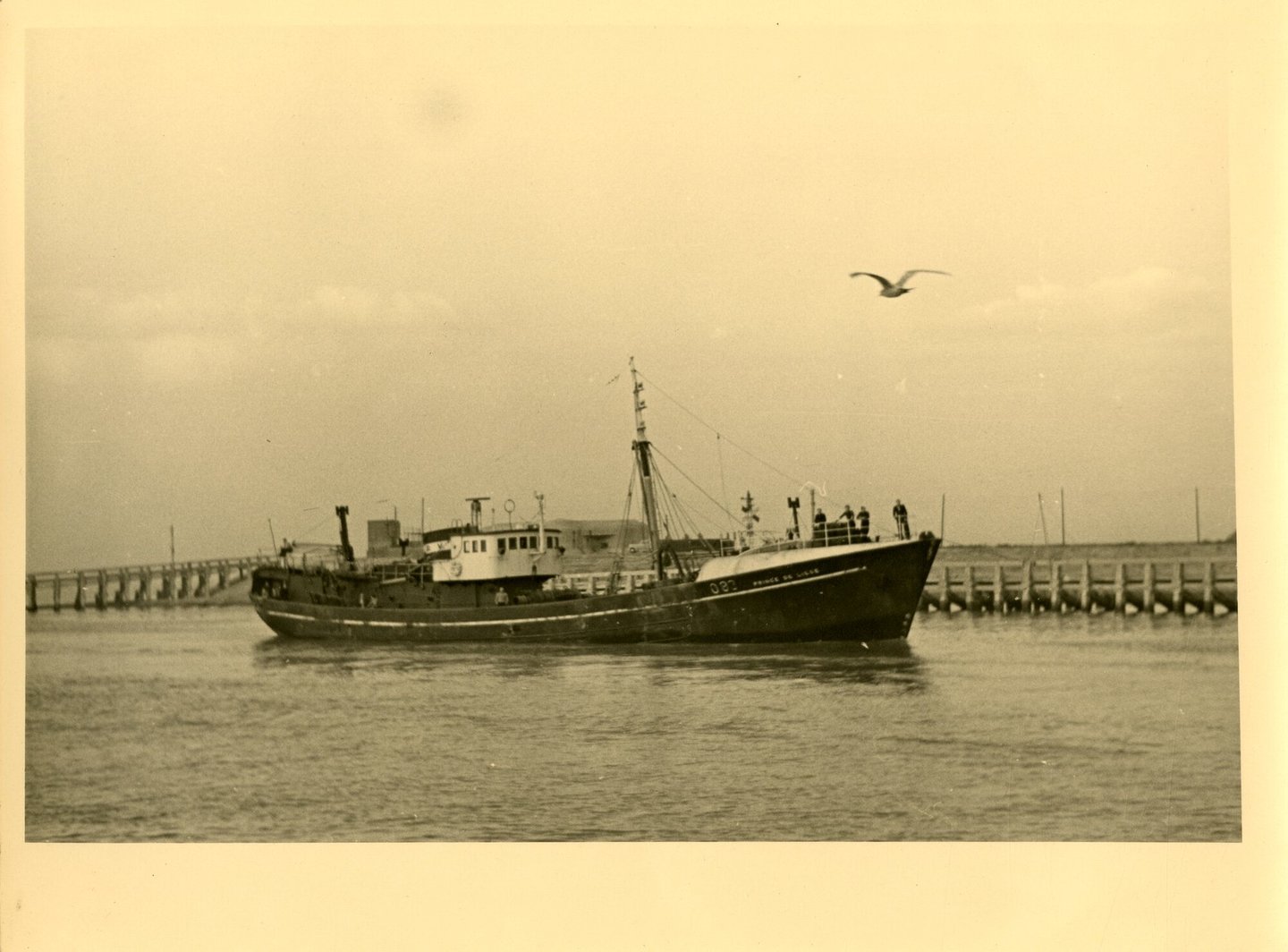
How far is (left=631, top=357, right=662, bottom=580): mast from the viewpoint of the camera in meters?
12.1

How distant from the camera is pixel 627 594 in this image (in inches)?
714

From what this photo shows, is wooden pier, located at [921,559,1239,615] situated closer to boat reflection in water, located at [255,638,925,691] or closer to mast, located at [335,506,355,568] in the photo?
boat reflection in water, located at [255,638,925,691]

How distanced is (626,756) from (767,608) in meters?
6.51

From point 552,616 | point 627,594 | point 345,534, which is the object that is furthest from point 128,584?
point 627,594

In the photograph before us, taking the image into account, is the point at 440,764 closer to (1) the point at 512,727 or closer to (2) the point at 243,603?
(1) the point at 512,727

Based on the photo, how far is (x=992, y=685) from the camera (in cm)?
1317

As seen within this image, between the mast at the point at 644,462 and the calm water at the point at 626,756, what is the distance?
2218 mm

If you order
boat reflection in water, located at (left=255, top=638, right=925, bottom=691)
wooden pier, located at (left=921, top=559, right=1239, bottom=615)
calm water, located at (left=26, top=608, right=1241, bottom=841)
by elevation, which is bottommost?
calm water, located at (left=26, top=608, right=1241, bottom=841)

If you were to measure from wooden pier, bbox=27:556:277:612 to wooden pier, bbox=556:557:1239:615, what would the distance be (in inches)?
192

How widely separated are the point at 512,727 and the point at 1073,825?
4.83 metres

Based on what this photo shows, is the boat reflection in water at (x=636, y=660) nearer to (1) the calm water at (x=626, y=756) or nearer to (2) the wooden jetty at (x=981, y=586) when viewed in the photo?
(1) the calm water at (x=626, y=756)

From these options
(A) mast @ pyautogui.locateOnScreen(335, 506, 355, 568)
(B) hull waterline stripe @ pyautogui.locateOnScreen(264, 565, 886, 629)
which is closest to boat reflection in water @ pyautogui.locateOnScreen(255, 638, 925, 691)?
(B) hull waterline stripe @ pyautogui.locateOnScreen(264, 565, 886, 629)

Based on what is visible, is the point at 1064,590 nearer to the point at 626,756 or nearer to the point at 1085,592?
the point at 1085,592

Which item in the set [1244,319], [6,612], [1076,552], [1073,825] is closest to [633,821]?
[1073,825]
